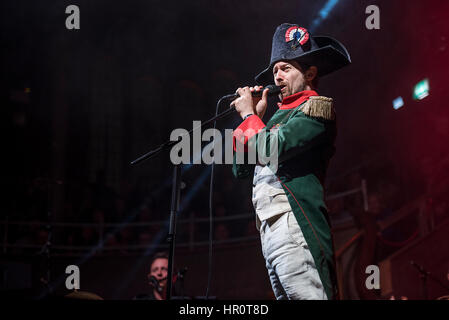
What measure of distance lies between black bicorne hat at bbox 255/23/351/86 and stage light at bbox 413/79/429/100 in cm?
615

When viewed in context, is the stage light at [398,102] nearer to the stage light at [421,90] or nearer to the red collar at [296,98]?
the stage light at [421,90]

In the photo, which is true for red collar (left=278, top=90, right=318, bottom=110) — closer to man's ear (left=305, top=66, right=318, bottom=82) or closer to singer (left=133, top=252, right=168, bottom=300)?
man's ear (left=305, top=66, right=318, bottom=82)

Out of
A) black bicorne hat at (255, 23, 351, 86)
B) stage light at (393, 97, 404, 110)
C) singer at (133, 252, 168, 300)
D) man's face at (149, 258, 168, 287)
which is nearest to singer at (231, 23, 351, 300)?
black bicorne hat at (255, 23, 351, 86)

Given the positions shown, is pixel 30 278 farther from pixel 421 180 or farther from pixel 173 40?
pixel 421 180

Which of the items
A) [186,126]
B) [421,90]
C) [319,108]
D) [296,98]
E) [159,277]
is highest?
[186,126]

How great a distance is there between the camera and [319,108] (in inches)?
74.6

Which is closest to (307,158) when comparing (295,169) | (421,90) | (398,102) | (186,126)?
(295,169)

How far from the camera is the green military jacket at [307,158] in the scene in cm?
175

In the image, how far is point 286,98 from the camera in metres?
2.08

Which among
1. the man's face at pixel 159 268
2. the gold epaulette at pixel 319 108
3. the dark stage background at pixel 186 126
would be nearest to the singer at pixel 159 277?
the man's face at pixel 159 268

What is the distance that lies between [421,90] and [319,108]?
6650 mm

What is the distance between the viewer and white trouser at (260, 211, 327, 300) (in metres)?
1.66

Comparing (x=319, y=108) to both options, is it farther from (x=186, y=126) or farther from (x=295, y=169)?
(x=186, y=126)

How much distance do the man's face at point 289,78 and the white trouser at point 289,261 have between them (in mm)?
628
